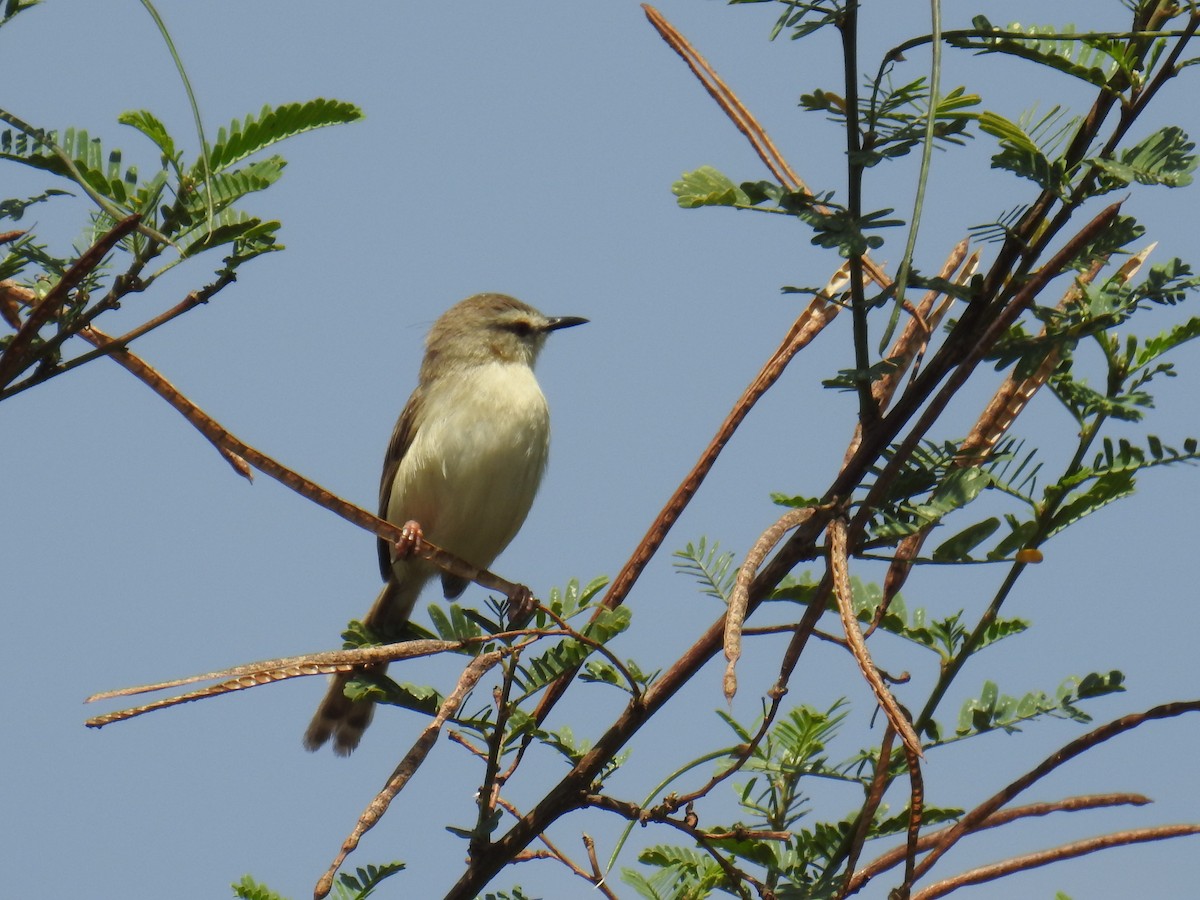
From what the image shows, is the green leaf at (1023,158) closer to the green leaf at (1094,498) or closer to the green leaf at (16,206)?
the green leaf at (1094,498)

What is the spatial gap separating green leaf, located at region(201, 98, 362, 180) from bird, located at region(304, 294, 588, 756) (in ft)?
12.6

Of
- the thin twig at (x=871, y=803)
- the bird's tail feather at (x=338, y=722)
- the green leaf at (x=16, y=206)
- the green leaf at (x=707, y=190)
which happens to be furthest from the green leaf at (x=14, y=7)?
the bird's tail feather at (x=338, y=722)

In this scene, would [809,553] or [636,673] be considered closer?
[809,553]

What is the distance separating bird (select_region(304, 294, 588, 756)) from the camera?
664 cm

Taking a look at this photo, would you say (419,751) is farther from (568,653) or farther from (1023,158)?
(1023,158)

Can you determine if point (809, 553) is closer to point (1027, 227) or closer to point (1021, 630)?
point (1027, 227)

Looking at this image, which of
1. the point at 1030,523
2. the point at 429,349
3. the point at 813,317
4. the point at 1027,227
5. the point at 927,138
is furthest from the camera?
the point at 429,349

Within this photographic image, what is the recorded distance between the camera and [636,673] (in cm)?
237

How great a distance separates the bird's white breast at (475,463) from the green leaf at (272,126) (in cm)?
402

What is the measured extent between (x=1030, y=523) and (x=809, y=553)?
47 centimetres

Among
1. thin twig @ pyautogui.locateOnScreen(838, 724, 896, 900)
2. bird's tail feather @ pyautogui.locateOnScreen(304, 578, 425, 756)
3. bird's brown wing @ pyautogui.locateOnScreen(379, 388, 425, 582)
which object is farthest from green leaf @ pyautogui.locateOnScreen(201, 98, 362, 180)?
bird's brown wing @ pyautogui.locateOnScreen(379, 388, 425, 582)

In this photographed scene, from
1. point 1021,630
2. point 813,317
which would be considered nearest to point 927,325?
point 813,317

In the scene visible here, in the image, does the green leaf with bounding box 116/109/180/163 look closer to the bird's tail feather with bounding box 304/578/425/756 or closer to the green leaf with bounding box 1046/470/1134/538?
the green leaf with bounding box 1046/470/1134/538

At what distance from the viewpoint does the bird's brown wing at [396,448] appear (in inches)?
280
